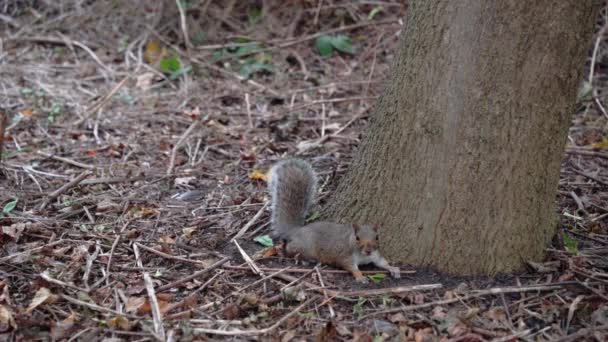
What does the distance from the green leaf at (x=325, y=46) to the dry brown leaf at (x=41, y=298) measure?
209 inches

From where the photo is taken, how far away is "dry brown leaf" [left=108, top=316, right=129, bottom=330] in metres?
2.92

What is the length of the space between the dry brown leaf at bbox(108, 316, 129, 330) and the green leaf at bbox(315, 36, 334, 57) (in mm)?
5429

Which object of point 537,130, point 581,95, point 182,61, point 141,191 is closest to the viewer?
point 537,130

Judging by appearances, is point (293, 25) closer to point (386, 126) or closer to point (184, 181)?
point (184, 181)

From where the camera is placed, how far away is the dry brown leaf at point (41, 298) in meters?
3.03

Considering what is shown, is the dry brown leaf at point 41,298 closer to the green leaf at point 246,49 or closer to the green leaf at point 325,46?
the green leaf at point 246,49

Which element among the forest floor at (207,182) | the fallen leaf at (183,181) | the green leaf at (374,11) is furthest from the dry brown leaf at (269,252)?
the green leaf at (374,11)

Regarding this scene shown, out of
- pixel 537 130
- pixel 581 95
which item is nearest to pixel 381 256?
pixel 537 130

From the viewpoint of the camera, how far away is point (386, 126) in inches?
136

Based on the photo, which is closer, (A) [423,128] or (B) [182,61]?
(A) [423,128]

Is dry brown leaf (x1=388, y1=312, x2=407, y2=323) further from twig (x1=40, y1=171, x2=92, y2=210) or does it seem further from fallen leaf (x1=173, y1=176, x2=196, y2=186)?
twig (x1=40, y1=171, x2=92, y2=210)

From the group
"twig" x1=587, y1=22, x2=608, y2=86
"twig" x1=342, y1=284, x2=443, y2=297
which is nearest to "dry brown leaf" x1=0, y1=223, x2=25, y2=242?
"twig" x1=342, y1=284, x2=443, y2=297

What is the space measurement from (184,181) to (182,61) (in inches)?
129

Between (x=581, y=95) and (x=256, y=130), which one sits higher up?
(x=581, y=95)
